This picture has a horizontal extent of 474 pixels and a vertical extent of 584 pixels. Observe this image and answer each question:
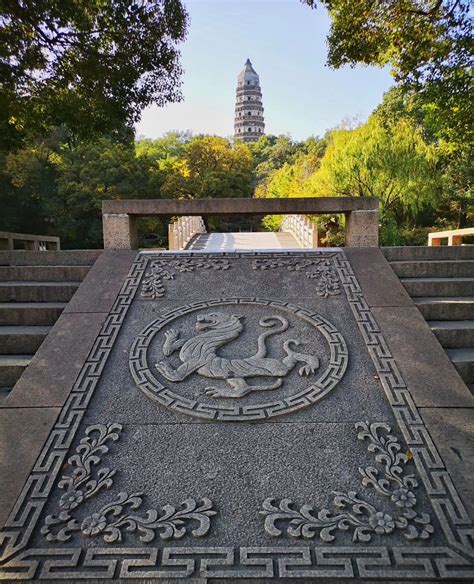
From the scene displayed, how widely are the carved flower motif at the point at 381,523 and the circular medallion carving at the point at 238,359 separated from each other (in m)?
0.80

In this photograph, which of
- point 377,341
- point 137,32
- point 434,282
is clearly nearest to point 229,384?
point 377,341

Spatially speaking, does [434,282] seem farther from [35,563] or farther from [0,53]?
[0,53]

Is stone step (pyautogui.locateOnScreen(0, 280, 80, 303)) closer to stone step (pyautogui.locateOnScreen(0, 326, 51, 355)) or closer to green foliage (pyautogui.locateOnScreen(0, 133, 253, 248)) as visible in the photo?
stone step (pyautogui.locateOnScreen(0, 326, 51, 355))

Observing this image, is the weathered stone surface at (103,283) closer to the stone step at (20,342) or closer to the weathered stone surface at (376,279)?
the stone step at (20,342)

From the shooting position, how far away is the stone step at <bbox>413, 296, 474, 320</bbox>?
368 centimetres

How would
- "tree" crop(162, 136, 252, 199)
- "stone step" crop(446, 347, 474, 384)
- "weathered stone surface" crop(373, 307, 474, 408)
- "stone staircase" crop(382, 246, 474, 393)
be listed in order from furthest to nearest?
"tree" crop(162, 136, 252, 199) → "stone staircase" crop(382, 246, 474, 393) → "stone step" crop(446, 347, 474, 384) → "weathered stone surface" crop(373, 307, 474, 408)

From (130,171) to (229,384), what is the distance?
1918 cm

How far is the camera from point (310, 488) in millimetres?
2088

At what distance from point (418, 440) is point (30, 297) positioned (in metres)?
3.80

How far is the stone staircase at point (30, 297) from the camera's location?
3.43m

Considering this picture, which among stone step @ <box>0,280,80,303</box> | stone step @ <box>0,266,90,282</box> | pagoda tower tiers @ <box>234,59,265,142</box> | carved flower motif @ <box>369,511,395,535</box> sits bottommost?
carved flower motif @ <box>369,511,395,535</box>

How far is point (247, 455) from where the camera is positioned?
7.54 feet

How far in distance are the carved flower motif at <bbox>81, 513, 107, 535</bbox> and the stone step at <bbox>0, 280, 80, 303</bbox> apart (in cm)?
263

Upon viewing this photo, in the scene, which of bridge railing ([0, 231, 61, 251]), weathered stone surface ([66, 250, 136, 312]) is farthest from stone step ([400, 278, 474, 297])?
bridge railing ([0, 231, 61, 251])
